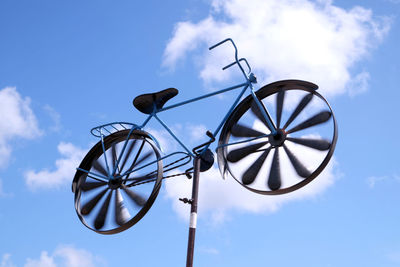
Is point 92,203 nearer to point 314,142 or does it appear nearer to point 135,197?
point 135,197

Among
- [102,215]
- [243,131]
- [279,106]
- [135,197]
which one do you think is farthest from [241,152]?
[102,215]

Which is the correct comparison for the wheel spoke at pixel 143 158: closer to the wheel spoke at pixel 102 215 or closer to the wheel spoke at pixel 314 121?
the wheel spoke at pixel 102 215

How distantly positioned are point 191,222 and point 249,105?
193cm

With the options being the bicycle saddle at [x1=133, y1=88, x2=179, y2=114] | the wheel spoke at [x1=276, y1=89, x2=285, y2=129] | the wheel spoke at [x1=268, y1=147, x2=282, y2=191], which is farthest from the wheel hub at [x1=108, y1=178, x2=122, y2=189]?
the wheel spoke at [x1=276, y1=89, x2=285, y2=129]

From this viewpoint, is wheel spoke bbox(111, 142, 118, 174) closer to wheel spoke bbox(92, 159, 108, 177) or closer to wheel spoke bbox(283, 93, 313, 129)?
wheel spoke bbox(92, 159, 108, 177)

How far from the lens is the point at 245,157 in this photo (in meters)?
6.86

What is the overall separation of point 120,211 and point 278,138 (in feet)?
9.25

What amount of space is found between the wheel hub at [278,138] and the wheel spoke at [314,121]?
92 millimetres

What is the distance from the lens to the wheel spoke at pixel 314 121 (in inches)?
246

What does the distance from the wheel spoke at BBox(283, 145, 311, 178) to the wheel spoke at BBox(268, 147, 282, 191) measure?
172mm

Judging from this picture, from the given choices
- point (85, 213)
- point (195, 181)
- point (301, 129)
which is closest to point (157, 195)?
point (195, 181)

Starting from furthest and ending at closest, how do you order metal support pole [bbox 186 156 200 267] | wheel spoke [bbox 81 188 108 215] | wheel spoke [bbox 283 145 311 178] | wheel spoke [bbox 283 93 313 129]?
wheel spoke [bbox 81 188 108 215], wheel spoke [bbox 283 93 313 129], wheel spoke [bbox 283 145 311 178], metal support pole [bbox 186 156 200 267]

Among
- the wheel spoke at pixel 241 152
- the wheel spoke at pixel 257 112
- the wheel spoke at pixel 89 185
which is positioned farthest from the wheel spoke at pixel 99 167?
the wheel spoke at pixel 257 112

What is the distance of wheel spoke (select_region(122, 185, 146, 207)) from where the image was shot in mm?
7441
